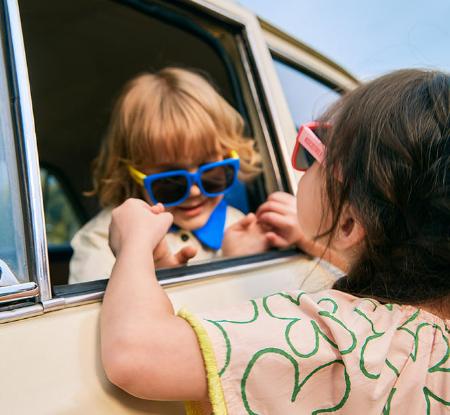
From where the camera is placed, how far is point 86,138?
123 inches

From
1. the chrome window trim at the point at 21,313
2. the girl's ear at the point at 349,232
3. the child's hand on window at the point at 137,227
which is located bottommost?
the chrome window trim at the point at 21,313

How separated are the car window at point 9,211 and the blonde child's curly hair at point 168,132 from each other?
867 mm

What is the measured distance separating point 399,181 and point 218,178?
0.94 m

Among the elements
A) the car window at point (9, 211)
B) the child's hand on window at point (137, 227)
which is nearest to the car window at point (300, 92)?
the child's hand on window at point (137, 227)

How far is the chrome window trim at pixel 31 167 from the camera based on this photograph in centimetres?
93

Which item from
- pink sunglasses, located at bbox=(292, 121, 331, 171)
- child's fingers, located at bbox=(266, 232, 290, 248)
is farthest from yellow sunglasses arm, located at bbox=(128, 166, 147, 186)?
pink sunglasses, located at bbox=(292, 121, 331, 171)

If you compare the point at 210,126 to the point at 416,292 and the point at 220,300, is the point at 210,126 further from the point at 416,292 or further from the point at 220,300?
the point at 416,292

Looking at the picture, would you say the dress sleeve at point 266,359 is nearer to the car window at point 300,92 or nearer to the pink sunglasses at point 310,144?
the pink sunglasses at point 310,144

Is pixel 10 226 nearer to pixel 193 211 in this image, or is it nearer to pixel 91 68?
pixel 193 211

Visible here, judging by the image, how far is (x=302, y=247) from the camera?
162 cm

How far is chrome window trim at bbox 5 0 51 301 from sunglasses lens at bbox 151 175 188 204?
692mm

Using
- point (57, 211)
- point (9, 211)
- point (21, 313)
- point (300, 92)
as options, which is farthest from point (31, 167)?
point (57, 211)

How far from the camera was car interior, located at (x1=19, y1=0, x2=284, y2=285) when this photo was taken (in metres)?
2.02

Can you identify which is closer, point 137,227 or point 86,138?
point 137,227
